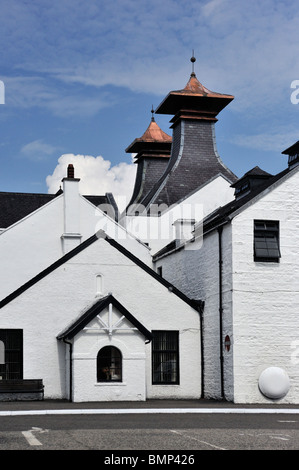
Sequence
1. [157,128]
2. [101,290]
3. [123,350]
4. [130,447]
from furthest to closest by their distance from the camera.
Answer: [157,128], [101,290], [123,350], [130,447]

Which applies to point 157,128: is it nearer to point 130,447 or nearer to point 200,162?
point 200,162

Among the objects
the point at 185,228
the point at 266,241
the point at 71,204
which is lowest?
the point at 266,241

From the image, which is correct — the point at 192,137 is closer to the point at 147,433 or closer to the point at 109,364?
the point at 109,364

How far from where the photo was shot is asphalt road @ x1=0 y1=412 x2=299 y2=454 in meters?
11.6

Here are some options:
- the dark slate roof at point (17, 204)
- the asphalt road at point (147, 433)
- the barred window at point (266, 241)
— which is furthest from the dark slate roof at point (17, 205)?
the asphalt road at point (147, 433)

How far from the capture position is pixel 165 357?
2842 centimetres

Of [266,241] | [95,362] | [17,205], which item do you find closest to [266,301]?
[266,241]

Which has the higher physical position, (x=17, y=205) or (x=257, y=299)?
(x=17, y=205)

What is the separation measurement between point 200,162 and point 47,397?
1113 inches

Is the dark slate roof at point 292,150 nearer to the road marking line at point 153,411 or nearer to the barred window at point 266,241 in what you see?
the barred window at point 266,241

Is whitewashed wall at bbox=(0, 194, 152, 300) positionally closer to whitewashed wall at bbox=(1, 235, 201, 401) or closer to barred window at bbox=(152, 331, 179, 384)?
whitewashed wall at bbox=(1, 235, 201, 401)

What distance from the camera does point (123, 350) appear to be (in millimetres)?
25812

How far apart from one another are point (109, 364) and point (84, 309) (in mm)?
2687

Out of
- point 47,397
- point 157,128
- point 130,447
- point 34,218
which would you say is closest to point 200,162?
point 157,128
